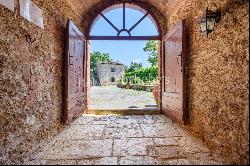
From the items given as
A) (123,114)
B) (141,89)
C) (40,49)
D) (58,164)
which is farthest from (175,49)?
(141,89)

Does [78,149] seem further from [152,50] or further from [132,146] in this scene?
[152,50]

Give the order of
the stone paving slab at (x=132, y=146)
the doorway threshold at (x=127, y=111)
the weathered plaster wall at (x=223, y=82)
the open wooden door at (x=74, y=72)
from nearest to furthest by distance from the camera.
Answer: the weathered plaster wall at (x=223, y=82)
the stone paving slab at (x=132, y=146)
the open wooden door at (x=74, y=72)
the doorway threshold at (x=127, y=111)

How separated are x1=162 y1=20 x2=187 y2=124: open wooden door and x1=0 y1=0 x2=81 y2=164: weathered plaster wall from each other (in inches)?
92.3

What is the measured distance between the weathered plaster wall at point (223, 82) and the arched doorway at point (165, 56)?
1.40 feet

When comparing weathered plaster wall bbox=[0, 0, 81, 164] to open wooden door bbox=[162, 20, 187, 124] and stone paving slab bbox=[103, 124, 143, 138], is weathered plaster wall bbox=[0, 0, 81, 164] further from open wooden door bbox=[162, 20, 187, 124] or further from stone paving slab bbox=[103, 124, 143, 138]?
open wooden door bbox=[162, 20, 187, 124]

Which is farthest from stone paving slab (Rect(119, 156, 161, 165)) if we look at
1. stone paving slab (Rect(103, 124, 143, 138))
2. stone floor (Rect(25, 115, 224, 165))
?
stone paving slab (Rect(103, 124, 143, 138))

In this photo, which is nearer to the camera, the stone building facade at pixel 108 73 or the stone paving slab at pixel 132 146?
the stone paving slab at pixel 132 146

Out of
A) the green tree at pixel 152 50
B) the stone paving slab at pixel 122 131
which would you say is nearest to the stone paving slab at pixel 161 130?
the stone paving slab at pixel 122 131

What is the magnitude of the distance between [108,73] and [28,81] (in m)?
42.3

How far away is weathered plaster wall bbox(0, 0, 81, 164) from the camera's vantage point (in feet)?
9.02

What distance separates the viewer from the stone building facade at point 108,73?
148 ft

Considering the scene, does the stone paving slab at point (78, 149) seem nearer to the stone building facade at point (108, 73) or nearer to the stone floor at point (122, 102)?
the stone floor at point (122, 102)

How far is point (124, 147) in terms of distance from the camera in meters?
3.37

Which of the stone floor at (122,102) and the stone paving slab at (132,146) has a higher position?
the stone floor at (122,102)
